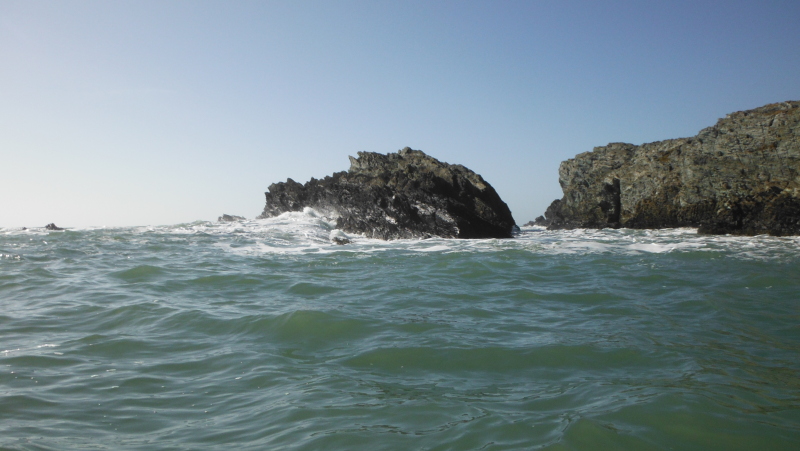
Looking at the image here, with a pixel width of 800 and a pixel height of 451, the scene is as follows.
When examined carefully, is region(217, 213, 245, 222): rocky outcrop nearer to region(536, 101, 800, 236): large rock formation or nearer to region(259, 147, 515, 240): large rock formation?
region(259, 147, 515, 240): large rock formation

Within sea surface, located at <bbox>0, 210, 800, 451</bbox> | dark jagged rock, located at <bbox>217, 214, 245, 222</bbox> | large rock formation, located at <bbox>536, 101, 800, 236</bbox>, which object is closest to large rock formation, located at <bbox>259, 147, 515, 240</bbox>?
large rock formation, located at <bbox>536, 101, 800, 236</bbox>

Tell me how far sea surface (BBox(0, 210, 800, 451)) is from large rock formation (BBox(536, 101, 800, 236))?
8.75 metres

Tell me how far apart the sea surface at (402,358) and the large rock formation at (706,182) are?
875cm

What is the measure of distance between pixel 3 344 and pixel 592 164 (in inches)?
1067

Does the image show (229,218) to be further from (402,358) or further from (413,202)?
(402,358)

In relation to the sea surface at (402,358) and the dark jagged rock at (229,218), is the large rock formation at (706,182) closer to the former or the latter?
the sea surface at (402,358)

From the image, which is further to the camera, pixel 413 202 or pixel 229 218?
pixel 229 218

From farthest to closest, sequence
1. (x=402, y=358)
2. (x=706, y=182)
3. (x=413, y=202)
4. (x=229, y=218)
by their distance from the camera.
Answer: (x=229, y=218), (x=706, y=182), (x=413, y=202), (x=402, y=358)

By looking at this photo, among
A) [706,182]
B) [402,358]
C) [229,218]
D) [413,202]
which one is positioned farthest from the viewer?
[229,218]

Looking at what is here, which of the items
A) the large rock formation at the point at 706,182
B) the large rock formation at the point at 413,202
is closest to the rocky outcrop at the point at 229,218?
the large rock formation at the point at 413,202

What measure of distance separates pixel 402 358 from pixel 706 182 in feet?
65.5

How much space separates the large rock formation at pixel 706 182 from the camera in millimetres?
17312

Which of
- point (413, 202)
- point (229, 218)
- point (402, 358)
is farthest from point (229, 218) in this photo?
point (402, 358)

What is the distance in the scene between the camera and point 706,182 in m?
19.8
